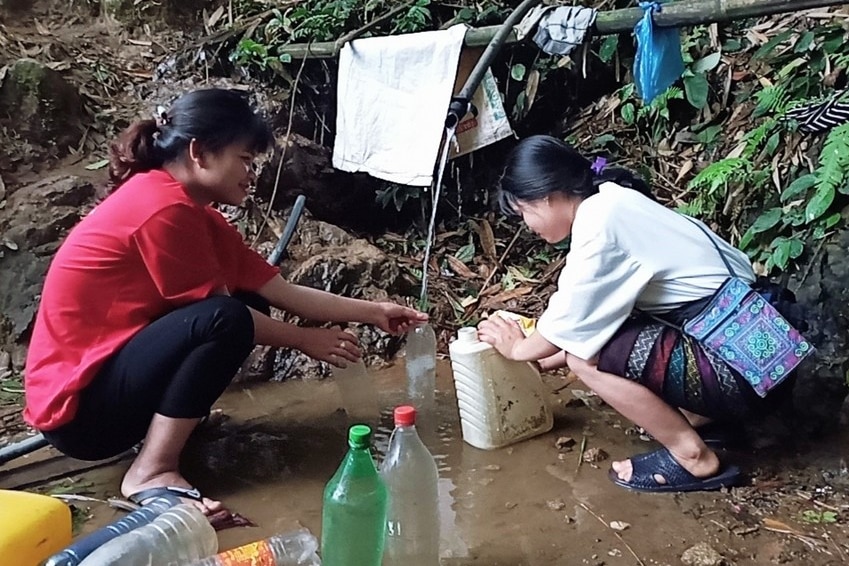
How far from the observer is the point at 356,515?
1.77 m

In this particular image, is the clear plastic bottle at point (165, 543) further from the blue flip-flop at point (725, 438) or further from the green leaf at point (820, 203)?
the green leaf at point (820, 203)

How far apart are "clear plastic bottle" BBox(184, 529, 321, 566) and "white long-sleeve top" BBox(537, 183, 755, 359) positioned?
2.66ft

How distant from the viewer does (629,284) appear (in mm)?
2189

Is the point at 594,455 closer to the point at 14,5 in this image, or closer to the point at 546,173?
the point at 546,173

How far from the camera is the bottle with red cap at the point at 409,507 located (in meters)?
1.94

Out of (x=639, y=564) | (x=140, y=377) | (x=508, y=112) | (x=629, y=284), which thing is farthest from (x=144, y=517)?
(x=508, y=112)

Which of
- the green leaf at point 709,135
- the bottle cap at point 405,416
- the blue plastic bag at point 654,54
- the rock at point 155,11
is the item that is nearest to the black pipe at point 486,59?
the blue plastic bag at point 654,54

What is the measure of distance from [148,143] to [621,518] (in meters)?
1.57

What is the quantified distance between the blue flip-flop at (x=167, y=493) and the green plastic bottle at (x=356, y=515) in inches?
22.0

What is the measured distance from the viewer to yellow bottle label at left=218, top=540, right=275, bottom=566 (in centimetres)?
175

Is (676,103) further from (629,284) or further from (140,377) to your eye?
(140,377)

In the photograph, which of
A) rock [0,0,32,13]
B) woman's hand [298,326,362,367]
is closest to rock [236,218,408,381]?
woman's hand [298,326,362,367]

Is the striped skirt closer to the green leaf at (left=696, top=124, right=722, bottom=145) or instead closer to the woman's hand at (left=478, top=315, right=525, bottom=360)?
the woman's hand at (left=478, top=315, right=525, bottom=360)

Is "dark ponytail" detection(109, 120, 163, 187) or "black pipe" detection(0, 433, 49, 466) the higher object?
"dark ponytail" detection(109, 120, 163, 187)
